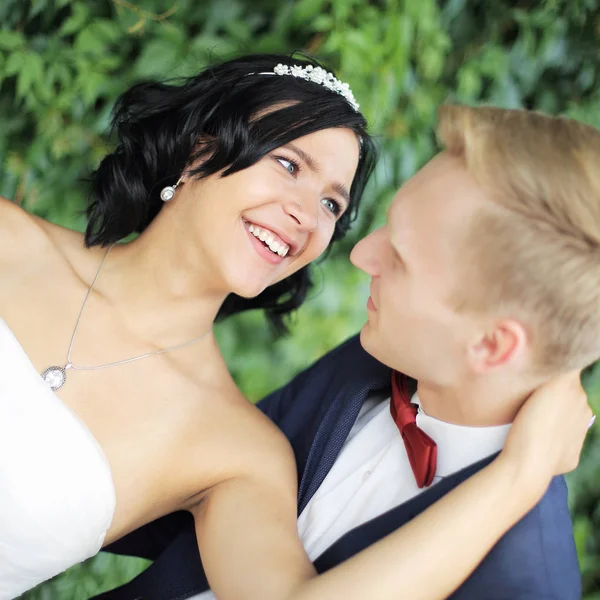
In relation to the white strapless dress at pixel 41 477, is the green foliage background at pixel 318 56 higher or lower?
higher

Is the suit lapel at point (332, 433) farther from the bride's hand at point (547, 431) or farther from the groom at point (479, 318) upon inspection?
the bride's hand at point (547, 431)

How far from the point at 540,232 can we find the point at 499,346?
22cm

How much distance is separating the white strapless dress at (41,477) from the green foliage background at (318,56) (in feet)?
3.22

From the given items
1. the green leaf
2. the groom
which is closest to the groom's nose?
the groom

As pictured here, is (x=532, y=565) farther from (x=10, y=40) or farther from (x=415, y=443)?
(x=10, y=40)

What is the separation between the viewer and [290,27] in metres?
2.34

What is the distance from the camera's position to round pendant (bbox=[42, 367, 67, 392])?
5.47 ft

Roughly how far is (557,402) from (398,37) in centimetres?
137

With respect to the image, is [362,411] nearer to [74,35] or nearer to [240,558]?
[240,558]

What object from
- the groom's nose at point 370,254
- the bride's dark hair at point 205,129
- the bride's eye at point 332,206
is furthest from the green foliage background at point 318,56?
the groom's nose at point 370,254

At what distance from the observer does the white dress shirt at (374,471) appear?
1.44 m

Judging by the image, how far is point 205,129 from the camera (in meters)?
1.87

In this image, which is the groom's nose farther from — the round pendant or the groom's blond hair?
the round pendant

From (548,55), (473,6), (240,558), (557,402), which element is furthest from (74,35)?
(557,402)
